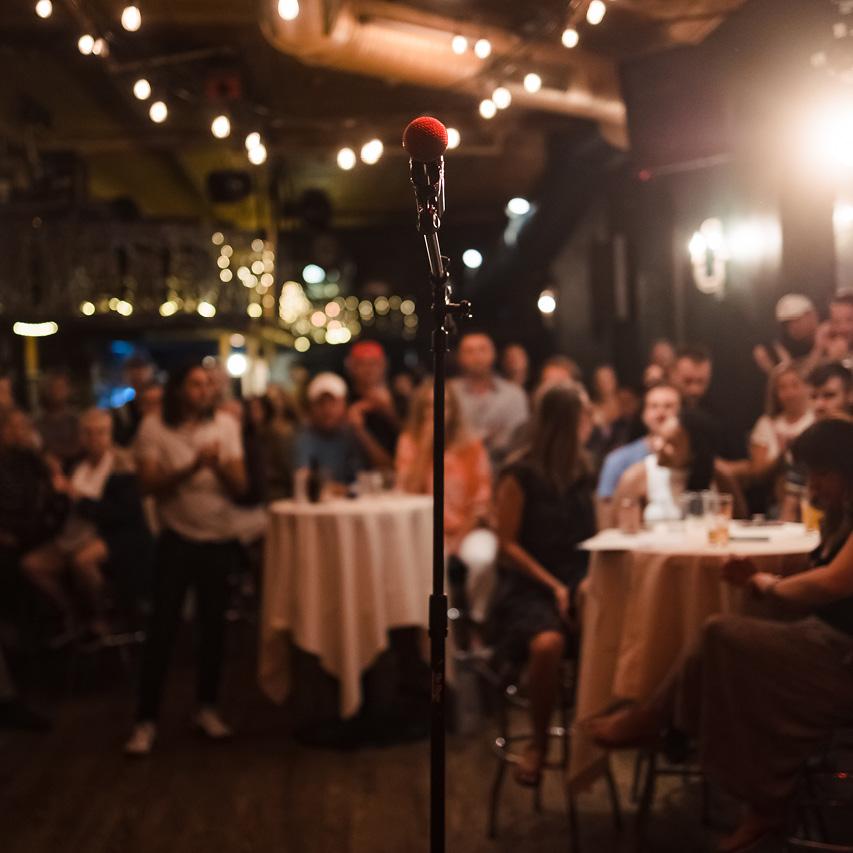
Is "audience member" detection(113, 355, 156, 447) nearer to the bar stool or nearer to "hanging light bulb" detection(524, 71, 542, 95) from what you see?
"hanging light bulb" detection(524, 71, 542, 95)

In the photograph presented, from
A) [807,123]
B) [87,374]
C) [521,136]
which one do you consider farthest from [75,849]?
[87,374]

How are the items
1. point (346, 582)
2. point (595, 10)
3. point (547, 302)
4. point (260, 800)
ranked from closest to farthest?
point (260, 800) → point (346, 582) → point (595, 10) → point (547, 302)

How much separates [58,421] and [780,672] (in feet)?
19.5

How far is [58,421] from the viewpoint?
7.61 meters

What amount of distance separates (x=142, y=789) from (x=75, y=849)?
1.86 feet

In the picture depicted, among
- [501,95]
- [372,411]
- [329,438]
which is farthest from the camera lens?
[501,95]

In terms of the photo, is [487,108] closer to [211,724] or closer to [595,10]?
[595,10]

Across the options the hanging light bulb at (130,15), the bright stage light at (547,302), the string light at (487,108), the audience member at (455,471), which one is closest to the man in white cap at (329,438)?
the audience member at (455,471)

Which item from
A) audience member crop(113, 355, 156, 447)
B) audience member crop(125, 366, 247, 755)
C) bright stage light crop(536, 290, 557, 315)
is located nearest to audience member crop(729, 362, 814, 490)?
audience member crop(125, 366, 247, 755)

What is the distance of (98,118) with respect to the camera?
8.91m

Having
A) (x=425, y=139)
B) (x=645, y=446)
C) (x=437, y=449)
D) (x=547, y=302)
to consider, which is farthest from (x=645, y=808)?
(x=547, y=302)

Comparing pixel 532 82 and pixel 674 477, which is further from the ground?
pixel 532 82

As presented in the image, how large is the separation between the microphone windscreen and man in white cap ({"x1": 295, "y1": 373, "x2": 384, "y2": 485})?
3.34 metres

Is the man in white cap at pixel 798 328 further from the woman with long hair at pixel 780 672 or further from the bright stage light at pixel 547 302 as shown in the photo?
the bright stage light at pixel 547 302
